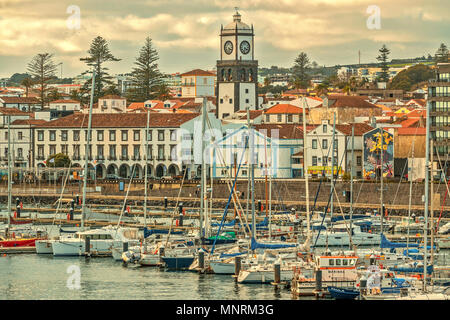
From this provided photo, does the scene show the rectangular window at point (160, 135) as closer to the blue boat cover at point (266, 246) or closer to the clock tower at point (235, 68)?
the clock tower at point (235, 68)

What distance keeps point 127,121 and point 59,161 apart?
718cm

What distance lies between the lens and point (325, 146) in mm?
78062

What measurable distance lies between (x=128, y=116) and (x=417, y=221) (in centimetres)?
4423

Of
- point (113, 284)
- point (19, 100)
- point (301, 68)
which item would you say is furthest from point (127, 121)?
point (301, 68)

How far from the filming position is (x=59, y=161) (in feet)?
286

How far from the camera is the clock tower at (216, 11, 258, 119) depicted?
102m

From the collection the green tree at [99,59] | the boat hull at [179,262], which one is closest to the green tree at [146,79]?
the green tree at [99,59]

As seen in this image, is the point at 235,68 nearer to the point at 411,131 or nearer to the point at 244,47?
the point at 244,47

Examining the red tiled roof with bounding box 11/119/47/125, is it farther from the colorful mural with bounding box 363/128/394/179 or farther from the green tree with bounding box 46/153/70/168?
the colorful mural with bounding box 363/128/394/179

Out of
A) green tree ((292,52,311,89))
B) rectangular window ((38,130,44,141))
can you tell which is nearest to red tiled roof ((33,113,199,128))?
rectangular window ((38,130,44,141))

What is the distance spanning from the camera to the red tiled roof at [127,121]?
287ft

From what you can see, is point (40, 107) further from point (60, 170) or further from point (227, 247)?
point (227, 247)

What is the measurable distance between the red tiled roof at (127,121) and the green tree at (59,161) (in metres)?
3.39

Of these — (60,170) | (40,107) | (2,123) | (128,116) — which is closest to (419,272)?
(60,170)
